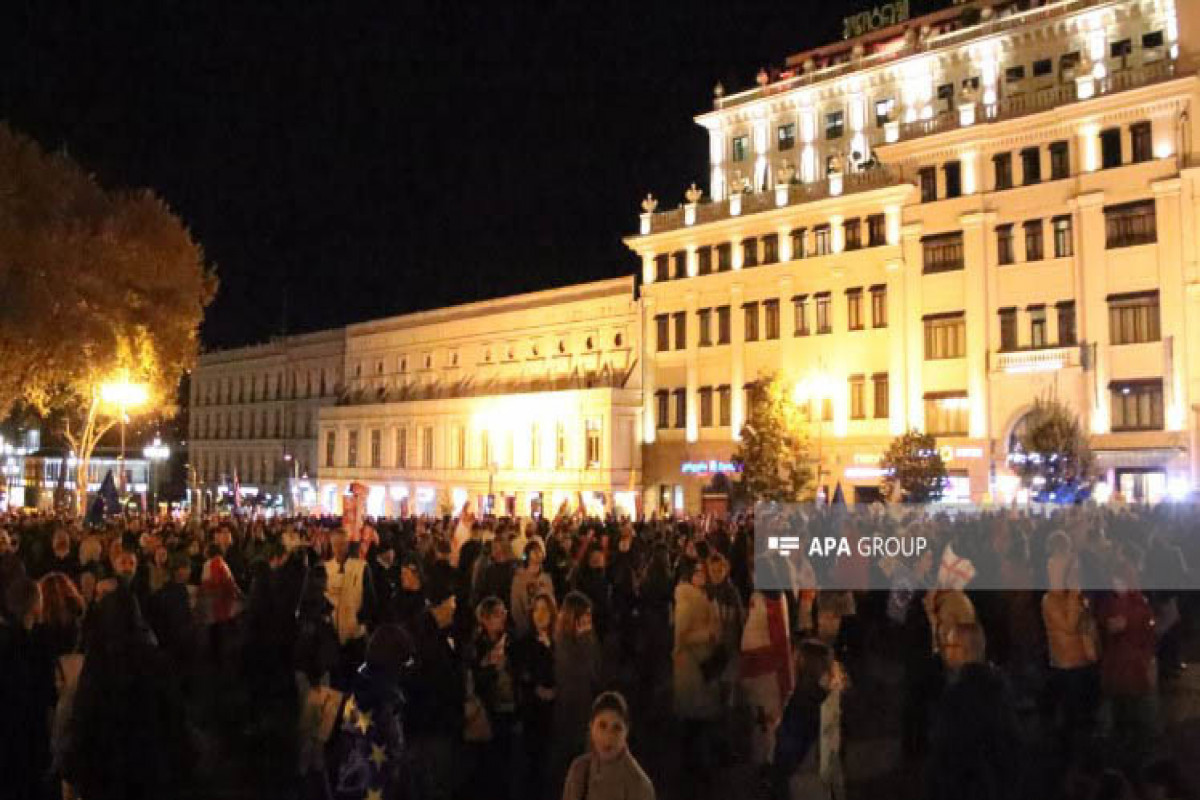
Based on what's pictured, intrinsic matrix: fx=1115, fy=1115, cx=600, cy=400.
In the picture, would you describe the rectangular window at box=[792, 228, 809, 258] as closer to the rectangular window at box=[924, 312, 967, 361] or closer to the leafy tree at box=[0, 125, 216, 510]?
the rectangular window at box=[924, 312, 967, 361]

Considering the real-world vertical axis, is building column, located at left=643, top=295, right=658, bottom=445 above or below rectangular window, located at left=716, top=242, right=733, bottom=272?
below

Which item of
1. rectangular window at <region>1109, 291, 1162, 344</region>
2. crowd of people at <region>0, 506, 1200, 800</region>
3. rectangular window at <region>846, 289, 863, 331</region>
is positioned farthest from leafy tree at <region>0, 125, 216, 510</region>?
rectangular window at <region>1109, 291, 1162, 344</region>

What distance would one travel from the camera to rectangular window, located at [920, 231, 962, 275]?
4119 centimetres

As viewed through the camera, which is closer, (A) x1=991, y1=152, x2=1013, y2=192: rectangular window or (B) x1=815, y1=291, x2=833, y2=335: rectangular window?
(A) x1=991, y1=152, x2=1013, y2=192: rectangular window

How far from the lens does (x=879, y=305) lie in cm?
4322

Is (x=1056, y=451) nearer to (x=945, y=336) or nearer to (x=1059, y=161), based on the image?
(x=945, y=336)

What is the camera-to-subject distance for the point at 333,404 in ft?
222

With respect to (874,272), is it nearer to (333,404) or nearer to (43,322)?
(43,322)

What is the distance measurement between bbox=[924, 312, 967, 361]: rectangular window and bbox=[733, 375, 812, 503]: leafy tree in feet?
18.1

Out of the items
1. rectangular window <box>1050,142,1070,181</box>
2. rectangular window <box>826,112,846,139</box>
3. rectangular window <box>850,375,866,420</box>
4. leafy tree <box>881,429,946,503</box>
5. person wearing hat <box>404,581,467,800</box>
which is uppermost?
rectangular window <box>826,112,846,139</box>

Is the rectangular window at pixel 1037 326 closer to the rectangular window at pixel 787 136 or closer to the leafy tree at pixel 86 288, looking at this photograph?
the rectangular window at pixel 787 136

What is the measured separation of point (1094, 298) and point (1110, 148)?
5087mm

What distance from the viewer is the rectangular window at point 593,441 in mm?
50688

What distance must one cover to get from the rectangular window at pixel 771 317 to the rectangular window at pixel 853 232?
4182 mm
